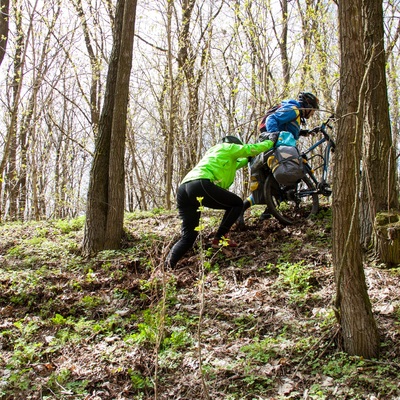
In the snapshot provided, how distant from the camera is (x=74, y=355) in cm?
398

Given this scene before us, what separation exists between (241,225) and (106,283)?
235 cm

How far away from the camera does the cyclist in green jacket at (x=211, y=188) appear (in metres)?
5.39

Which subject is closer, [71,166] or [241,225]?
[241,225]

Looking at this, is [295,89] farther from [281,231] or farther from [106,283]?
[106,283]

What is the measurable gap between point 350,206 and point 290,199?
315 centimetres

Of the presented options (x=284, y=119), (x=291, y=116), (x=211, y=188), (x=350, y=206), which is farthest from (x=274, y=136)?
(x=350, y=206)

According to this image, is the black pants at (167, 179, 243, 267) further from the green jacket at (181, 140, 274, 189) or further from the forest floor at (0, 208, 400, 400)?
the forest floor at (0, 208, 400, 400)

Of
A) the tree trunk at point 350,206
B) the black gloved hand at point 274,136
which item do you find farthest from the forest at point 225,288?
the black gloved hand at point 274,136

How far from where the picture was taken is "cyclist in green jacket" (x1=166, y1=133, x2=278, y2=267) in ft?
17.7

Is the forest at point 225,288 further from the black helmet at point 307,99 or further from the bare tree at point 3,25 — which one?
the bare tree at point 3,25

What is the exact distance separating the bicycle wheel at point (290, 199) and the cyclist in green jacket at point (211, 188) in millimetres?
702

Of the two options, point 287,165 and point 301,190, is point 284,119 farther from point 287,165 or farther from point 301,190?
point 301,190

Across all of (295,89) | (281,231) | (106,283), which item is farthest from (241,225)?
(295,89)

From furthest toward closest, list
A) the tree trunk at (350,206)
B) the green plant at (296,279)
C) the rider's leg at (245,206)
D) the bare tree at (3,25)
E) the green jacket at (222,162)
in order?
the bare tree at (3,25) < the rider's leg at (245,206) < the green jacket at (222,162) < the green plant at (296,279) < the tree trunk at (350,206)
